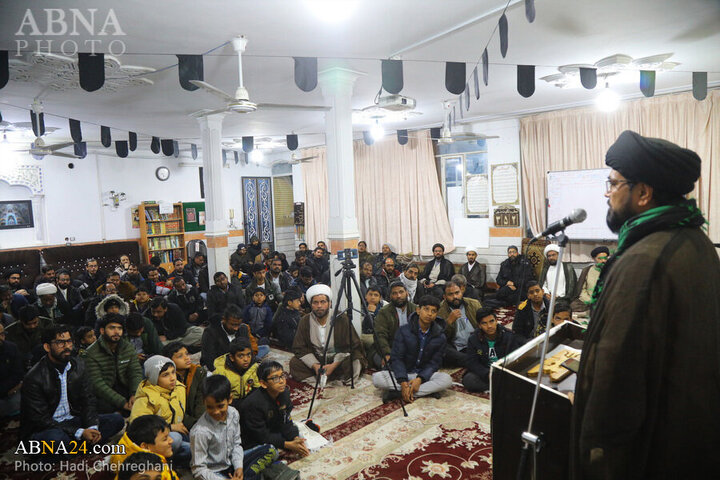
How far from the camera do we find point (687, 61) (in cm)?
468

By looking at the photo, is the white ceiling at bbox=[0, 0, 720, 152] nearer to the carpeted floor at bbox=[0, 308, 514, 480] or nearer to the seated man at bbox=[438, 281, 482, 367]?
the seated man at bbox=[438, 281, 482, 367]

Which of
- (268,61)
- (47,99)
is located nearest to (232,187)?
(47,99)

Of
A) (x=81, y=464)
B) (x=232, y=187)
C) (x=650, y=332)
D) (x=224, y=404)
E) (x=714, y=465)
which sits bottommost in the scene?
(x=81, y=464)

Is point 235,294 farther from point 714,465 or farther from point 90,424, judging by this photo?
point 714,465

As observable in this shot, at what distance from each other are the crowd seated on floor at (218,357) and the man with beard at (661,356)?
0.25m

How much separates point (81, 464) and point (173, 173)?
863 cm

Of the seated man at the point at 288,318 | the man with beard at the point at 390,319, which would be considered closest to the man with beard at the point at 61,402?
the seated man at the point at 288,318

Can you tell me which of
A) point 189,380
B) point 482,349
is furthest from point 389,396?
point 189,380

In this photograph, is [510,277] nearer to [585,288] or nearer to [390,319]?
[585,288]

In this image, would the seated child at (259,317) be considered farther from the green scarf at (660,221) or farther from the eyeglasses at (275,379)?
the green scarf at (660,221)

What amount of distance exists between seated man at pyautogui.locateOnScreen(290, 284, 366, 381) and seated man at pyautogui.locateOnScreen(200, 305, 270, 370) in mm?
508

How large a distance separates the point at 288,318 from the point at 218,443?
99.3 inches

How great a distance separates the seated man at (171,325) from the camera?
16.0 ft

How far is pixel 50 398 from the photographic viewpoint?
2955mm
